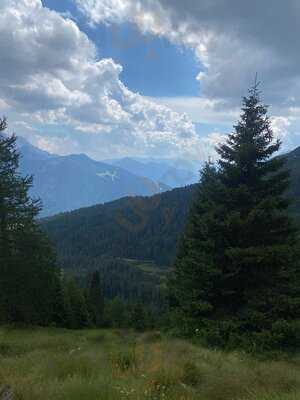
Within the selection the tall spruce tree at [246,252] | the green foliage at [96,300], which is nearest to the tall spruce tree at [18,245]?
the tall spruce tree at [246,252]

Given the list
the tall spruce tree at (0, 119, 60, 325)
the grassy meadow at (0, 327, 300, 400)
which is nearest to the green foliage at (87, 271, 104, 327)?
the tall spruce tree at (0, 119, 60, 325)

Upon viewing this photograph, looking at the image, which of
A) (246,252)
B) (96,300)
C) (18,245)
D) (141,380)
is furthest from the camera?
(96,300)

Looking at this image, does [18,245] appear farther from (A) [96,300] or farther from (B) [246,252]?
(A) [96,300]

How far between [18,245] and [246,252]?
16215mm

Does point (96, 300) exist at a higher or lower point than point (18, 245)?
lower

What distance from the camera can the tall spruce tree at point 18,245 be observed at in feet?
85.4

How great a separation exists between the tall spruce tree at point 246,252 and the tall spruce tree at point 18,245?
13.0m

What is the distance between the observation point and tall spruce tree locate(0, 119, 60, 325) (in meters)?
26.0

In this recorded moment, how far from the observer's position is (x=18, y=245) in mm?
26578

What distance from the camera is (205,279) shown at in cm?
1628

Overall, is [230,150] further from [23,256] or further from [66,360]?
[23,256]

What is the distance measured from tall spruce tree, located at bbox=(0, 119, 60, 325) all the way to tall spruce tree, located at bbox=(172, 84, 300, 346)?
12977 millimetres

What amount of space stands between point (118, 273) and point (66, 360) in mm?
193406

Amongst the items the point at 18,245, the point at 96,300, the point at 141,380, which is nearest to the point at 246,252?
the point at 141,380
